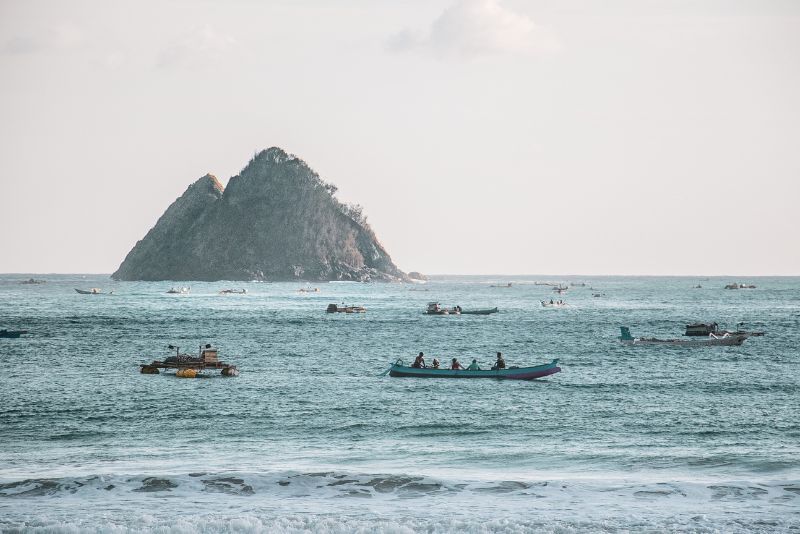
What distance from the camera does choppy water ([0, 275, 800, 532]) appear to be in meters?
28.8

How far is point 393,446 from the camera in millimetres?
39875

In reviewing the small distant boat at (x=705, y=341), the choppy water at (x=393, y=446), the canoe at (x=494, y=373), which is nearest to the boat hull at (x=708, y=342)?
the small distant boat at (x=705, y=341)

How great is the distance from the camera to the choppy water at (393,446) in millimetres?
28828

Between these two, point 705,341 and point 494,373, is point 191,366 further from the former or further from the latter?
point 705,341

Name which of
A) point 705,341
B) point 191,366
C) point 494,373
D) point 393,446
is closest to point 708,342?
point 705,341

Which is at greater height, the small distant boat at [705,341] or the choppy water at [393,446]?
the small distant boat at [705,341]

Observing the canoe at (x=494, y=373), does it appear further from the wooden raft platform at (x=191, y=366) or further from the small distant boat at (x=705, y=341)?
the small distant boat at (x=705, y=341)

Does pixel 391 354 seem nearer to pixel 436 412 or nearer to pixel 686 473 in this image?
pixel 436 412

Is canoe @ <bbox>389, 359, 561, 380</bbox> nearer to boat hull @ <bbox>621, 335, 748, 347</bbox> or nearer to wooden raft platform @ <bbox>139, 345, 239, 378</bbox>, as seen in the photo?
wooden raft platform @ <bbox>139, 345, 239, 378</bbox>

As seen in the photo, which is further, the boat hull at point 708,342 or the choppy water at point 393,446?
the boat hull at point 708,342

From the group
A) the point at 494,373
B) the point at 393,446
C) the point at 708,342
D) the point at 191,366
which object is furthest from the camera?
the point at 708,342

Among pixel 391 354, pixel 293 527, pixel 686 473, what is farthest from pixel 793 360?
pixel 293 527

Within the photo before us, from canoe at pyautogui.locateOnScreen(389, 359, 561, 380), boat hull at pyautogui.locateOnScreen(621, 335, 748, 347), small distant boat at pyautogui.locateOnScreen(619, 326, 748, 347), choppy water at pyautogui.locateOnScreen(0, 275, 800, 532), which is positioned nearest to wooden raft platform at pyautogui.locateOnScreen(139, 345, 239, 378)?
choppy water at pyautogui.locateOnScreen(0, 275, 800, 532)

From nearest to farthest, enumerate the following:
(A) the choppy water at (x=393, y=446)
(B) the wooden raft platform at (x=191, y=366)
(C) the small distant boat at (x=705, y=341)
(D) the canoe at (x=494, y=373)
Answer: (A) the choppy water at (x=393, y=446) < (D) the canoe at (x=494, y=373) < (B) the wooden raft platform at (x=191, y=366) < (C) the small distant boat at (x=705, y=341)
